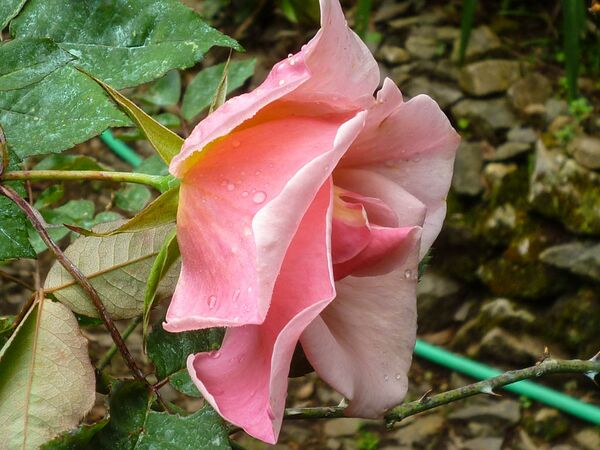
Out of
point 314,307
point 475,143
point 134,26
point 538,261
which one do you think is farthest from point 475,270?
point 314,307

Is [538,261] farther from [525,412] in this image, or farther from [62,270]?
[62,270]

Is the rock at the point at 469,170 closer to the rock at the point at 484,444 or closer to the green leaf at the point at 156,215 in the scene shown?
the rock at the point at 484,444

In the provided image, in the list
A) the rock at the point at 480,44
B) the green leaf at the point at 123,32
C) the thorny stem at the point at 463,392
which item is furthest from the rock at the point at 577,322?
the green leaf at the point at 123,32

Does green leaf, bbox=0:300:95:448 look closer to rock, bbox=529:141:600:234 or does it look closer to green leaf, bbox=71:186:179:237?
green leaf, bbox=71:186:179:237

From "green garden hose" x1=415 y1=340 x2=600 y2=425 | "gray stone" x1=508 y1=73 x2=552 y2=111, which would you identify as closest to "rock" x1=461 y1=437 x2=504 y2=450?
"green garden hose" x1=415 y1=340 x2=600 y2=425

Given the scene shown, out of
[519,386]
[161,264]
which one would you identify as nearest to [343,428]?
[519,386]

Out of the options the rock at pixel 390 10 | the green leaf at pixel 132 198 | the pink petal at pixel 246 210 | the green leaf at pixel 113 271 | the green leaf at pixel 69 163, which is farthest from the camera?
the rock at pixel 390 10
